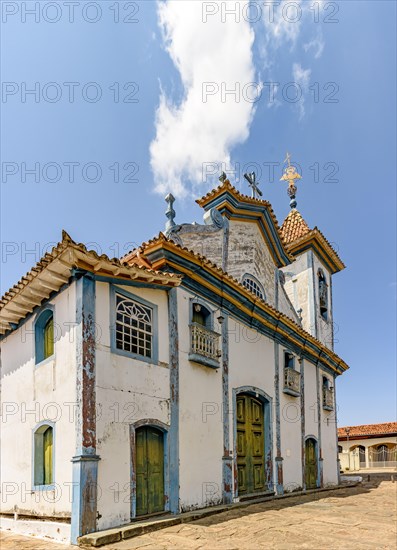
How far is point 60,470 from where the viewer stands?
24.3ft

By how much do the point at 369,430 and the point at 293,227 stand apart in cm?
2116

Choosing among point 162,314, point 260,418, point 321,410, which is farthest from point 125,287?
point 321,410

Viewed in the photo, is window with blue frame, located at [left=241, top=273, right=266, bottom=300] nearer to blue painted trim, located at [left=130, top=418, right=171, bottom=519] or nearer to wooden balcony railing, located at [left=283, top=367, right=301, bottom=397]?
wooden balcony railing, located at [left=283, top=367, right=301, bottom=397]

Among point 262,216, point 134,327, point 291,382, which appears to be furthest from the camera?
point 291,382

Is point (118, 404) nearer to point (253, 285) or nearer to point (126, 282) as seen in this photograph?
point (126, 282)

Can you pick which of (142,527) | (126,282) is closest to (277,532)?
(142,527)

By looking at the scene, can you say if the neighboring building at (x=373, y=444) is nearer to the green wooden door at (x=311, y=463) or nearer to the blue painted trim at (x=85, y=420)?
the green wooden door at (x=311, y=463)

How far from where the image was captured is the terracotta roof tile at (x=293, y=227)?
67.4 feet

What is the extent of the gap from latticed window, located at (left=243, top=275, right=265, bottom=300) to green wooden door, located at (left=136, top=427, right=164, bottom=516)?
5807 mm

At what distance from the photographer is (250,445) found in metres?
11.9

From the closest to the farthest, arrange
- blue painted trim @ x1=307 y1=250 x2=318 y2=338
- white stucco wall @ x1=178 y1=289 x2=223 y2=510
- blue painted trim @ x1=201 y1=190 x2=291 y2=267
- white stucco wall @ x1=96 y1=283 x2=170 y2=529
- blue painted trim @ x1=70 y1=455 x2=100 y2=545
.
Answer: blue painted trim @ x1=70 y1=455 x2=100 y2=545
white stucco wall @ x1=96 y1=283 x2=170 y2=529
white stucco wall @ x1=178 y1=289 x2=223 y2=510
blue painted trim @ x1=201 y1=190 x2=291 y2=267
blue painted trim @ x1=307 y1=250 x2=318 y2=338

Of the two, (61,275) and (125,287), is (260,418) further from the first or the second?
(61,275)

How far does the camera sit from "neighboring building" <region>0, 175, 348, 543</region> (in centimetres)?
741

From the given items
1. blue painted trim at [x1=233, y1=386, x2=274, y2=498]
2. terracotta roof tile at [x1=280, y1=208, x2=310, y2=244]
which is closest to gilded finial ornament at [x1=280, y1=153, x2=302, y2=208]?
terracotta roof tile at [x1=280, y1=208, x2=310, y2=244]
